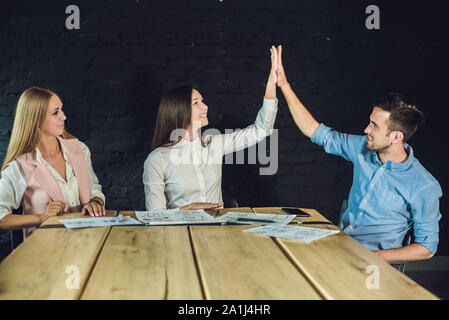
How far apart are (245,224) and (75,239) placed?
0.68 metres

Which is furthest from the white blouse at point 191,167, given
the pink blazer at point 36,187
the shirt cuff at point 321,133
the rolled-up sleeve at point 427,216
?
the rolled-up sleeve at point 427,216

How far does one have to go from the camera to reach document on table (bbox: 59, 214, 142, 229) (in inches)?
69.0

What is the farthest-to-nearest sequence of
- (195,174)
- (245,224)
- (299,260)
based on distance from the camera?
(195,174) → (245,224) → (299,260)

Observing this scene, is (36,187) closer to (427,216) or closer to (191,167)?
(191,167)

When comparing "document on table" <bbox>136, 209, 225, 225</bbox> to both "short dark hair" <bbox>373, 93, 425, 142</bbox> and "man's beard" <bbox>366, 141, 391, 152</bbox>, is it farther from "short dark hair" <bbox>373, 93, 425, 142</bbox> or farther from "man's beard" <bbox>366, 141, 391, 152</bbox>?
"short dark hair" <bbox>373, 93, 425, 142</bbox>

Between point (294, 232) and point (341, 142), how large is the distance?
0.89 meters

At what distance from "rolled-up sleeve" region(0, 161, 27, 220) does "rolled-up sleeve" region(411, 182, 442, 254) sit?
1946 mm

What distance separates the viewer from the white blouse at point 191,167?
247 centimetres

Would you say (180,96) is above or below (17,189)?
above

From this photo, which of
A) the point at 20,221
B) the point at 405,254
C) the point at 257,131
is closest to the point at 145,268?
the point at 20,221

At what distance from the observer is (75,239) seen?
1558 mm

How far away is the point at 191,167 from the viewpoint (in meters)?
2.55
